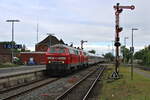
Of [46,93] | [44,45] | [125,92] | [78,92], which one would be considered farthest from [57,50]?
[44,45]

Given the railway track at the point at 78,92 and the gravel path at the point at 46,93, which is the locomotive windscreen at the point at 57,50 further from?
the gravel path at the point at 46,93

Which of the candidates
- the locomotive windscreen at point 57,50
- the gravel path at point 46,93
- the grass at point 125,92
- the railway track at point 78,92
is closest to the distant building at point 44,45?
the locomotive windscreen at point 57,50

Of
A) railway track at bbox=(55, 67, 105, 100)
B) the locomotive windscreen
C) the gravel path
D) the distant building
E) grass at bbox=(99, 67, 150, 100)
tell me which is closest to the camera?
grass at bbox=(99, 67, 150, 100)

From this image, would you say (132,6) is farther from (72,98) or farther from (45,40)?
(45,40)

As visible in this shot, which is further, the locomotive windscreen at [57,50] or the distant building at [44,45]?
the distant building at [44,45]

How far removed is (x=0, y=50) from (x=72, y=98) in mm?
102117

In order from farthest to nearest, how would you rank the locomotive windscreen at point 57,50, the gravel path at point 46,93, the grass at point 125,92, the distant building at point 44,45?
the distant building at point 44,45
the locomotive windscreen at point 57,50
the gravel path at point 46,93
the grass at point 125,92

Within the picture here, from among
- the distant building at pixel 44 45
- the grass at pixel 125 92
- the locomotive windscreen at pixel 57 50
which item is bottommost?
the grass at pixel 125 92

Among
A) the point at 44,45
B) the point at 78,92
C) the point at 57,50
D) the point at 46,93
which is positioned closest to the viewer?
the point at 46,93

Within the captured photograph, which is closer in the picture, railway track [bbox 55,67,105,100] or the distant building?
railway track [bbox 55,67,105,100]

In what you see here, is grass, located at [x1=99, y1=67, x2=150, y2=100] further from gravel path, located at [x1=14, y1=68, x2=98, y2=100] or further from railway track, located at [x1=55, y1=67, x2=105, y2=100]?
gravel path, located at [x1=14, y1=68, x2=98, y2=100]

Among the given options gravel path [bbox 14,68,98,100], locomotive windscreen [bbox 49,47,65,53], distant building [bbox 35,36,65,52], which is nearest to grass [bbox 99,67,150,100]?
gravel path [bbox 14,68,98,100]

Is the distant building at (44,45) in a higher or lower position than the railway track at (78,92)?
higher

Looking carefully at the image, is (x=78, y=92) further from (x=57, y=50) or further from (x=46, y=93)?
(x=57, y=50)
